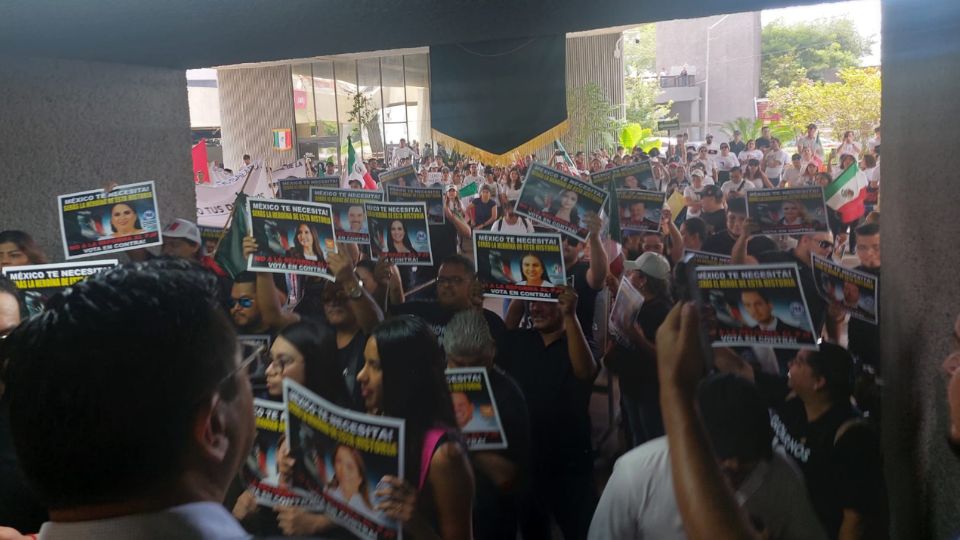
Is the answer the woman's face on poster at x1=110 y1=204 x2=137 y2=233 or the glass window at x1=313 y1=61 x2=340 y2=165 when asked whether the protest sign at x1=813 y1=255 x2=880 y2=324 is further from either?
the glass window at x1=313 y1=61 x2=340 y2=165

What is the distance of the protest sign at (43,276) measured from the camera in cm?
243

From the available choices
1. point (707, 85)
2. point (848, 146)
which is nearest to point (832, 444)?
point (848, 146)

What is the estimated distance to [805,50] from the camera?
3422 cm

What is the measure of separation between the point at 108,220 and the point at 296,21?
4.76 ft

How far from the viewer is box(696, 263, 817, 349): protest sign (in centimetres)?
205

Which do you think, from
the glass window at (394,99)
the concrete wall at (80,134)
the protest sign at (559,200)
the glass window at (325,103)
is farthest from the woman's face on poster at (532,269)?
the glass window at (325,103)

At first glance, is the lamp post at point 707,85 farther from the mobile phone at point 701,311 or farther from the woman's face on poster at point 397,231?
the mobile phone at point 701,311

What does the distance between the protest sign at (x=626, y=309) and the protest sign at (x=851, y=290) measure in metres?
0.55

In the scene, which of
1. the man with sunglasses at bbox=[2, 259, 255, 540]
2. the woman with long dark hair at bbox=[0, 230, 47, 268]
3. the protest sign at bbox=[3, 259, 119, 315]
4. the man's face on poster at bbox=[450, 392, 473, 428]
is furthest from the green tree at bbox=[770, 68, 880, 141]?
the man with sunglasses at bbox=[2, 259, 255, 540]

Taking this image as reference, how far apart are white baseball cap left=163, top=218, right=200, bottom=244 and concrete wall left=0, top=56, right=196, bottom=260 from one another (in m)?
0.13

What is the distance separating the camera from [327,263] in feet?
9.18

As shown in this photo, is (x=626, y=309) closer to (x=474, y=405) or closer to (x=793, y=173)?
(x=474, y=405)

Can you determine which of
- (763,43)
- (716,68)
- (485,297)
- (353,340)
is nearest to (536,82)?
(485,297)

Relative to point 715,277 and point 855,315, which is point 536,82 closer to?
point 715,277
